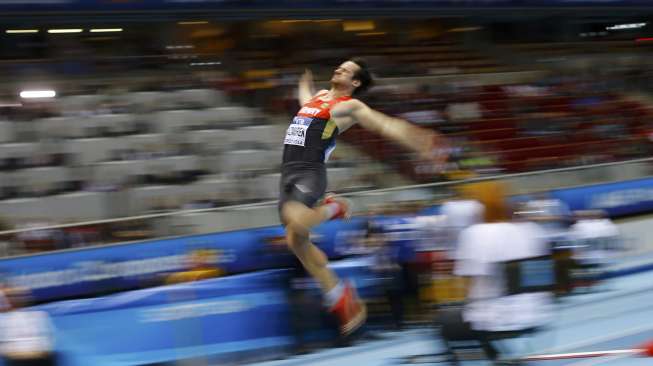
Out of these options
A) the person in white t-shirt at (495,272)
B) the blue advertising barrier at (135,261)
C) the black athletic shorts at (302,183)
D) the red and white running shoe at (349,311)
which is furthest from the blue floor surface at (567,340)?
the black athletic shorts at (302,183)

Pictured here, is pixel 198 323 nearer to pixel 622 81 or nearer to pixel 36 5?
pixel 36 5

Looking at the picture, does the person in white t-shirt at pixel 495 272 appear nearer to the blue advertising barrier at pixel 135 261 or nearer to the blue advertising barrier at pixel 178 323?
the blue advertising barrier at pixel 178 323

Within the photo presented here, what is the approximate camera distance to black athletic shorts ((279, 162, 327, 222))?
6035 mm

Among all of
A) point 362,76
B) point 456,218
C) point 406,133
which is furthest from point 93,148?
point 406,133

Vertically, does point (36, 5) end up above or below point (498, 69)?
above

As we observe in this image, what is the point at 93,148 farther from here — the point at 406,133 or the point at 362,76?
the point at 406,133

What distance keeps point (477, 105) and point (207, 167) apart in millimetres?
6214

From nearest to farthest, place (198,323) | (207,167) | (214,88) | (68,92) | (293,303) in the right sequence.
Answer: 1. (198,323)
2. (293,303)
3. (207,167)
4. (68,92)
5. (214,88)

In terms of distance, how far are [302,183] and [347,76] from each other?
0.81 meters

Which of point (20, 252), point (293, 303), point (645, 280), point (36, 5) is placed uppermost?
point (36, 5)

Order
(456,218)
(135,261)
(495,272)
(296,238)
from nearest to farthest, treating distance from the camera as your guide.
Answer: (495,272)
(296,238)
(456,218)
(135,261)

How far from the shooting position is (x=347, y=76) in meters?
6.09

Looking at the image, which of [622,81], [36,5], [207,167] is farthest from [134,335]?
[622,81]

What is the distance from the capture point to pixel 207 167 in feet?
38.8
